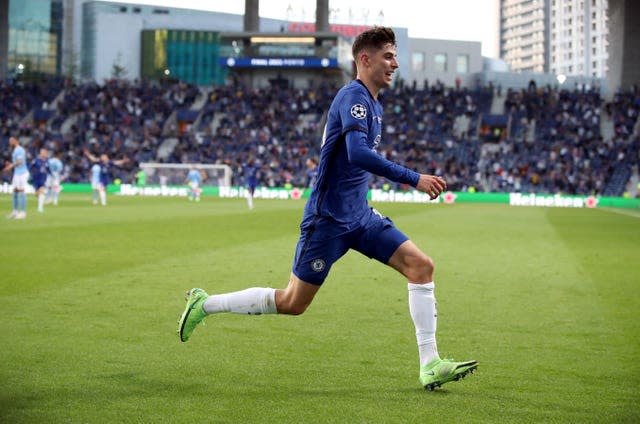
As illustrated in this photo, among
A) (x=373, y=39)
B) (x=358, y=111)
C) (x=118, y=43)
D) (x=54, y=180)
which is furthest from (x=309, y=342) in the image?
(x=118, y=43)

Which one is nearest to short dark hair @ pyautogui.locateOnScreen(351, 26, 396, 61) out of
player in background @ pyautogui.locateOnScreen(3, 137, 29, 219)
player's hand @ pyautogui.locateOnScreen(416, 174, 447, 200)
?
player's hand @ pyautogui.locateOnScreen(416, 174, 447, 200)

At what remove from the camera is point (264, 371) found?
7.15 m

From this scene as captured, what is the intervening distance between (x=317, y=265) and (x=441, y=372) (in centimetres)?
117

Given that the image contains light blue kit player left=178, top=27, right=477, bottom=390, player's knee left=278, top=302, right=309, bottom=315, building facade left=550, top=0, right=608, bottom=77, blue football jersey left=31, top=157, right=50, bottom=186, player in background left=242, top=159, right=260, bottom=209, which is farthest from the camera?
building facade left=550, top=0, right=608, bottom=77

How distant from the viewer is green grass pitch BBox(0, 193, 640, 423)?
6.04 metres

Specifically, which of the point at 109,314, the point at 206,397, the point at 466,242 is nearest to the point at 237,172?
the point at 466,242

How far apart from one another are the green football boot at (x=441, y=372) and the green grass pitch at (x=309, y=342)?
14 cm

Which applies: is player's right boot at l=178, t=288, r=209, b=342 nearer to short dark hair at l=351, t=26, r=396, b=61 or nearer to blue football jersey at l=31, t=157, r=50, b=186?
short dark hair at l=351, t=26, r=396, b=61

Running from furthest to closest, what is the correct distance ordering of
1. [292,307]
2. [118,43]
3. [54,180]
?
[118,43]
[54,180]
[292,307]

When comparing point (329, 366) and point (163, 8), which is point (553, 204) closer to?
point (329, 366)

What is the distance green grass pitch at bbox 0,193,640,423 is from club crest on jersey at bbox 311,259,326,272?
84cm

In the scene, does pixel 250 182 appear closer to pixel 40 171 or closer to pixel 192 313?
pixel 40 171

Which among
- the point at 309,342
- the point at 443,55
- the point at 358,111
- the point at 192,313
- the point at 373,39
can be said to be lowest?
the point at 309,342

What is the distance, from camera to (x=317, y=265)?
671cm
